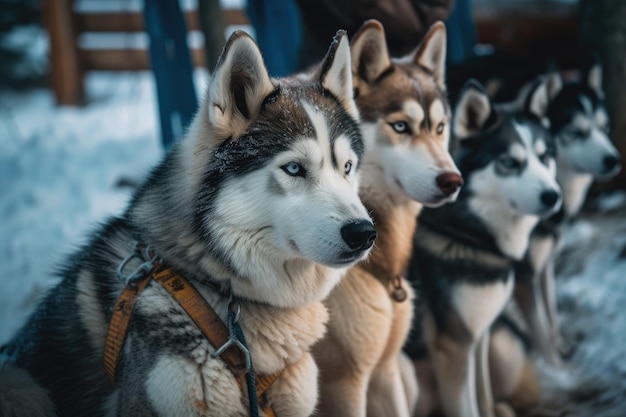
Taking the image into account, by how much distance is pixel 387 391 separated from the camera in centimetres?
296

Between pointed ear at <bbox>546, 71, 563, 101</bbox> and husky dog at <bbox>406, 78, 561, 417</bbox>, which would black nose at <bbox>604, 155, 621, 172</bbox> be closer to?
pointed ear at <bbox>546, 71, 563, 101</bbox>

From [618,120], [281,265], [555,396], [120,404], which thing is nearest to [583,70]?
[618,120]

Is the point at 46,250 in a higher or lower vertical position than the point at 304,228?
lower

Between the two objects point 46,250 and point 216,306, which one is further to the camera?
point 46,250

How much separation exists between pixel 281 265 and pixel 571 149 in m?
3.29

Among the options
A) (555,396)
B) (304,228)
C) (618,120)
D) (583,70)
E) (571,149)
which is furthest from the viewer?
(618,120)

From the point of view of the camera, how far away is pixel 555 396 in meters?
3.98

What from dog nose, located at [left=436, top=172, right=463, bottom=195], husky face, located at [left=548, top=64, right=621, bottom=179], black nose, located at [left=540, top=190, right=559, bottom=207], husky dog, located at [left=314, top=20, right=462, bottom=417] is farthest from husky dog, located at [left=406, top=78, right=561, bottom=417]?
husky face, located at [left=548, top=64, right=621, bottom=179]

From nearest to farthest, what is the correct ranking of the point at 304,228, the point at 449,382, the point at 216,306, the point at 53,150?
the point at 304,228
the point at 216,306
the point at 449,382
the point at 53,150

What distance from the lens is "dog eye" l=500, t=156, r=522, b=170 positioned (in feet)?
11.3

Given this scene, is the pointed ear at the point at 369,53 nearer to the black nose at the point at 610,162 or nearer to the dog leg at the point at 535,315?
the dog leg at the point at 535,315

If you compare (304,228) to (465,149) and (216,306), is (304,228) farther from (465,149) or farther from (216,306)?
(465,149)

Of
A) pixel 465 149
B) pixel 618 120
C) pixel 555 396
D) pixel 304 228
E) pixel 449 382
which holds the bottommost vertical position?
pixel 555 396

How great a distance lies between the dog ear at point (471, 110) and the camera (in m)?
3.40
